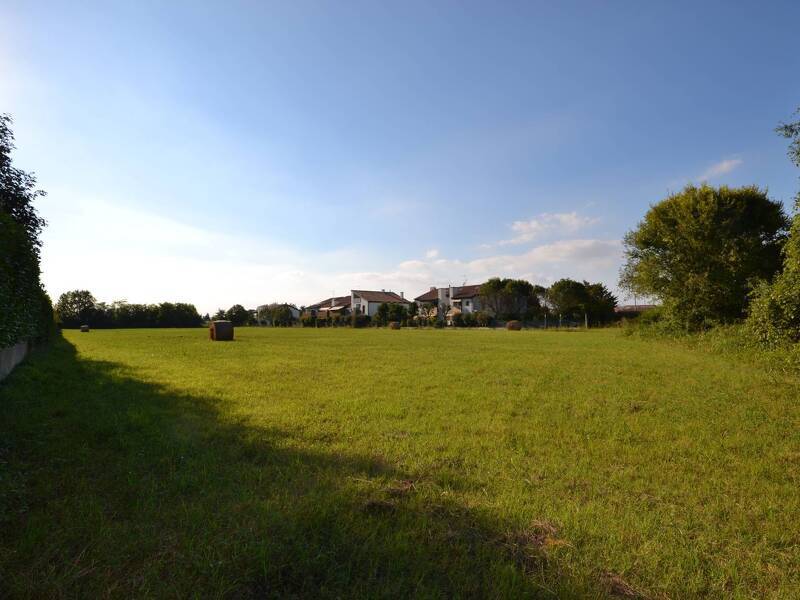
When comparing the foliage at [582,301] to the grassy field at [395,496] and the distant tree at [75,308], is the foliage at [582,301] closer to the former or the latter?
the grassy field at [395,496]

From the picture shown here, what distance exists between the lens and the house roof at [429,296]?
86.2m

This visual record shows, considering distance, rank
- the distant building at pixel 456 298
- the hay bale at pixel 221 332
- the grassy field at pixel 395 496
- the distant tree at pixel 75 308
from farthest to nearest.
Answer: the distant building at pixel 456 298
the distant tree at pixel 75 308
the hay bale at pixel 221 332
the grassy field at pixel 395 496

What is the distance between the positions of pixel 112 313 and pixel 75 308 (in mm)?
5133

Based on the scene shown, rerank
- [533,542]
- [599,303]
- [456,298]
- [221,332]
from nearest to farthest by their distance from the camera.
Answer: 1. [533,542]
2. [221,332]
3. [599,303]
4. [456,298]

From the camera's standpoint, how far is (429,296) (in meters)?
87.8

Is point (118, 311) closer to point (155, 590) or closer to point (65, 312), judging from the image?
point (65, 312)

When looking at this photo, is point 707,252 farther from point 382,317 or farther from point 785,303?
point 382,317

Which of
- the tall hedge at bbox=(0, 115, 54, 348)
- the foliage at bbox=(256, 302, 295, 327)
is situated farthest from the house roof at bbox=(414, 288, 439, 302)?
the tall hedge at bbox=(0, 115, 54, 348)

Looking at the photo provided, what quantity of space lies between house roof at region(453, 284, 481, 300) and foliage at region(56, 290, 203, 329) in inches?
2066

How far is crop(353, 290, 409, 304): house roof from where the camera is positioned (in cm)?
8875

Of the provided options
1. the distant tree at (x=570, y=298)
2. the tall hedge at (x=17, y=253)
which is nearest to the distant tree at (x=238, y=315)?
the distant tree at (x=570, y=298)

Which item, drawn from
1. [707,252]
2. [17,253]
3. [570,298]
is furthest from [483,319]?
[17,253]

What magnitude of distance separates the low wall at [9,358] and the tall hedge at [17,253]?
0.27 metres

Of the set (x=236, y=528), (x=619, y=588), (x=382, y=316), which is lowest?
(x=619, y=588)
